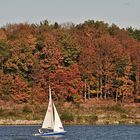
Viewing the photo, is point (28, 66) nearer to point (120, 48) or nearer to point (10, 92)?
point (10, 92)

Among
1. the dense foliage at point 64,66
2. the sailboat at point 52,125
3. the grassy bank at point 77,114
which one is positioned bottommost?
the sailboat at point 52,125

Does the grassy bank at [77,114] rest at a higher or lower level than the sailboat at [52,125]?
higher

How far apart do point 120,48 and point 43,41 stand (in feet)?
58.2

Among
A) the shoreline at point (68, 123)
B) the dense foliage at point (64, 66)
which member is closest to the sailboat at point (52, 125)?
the shoreline at point (68, 123)

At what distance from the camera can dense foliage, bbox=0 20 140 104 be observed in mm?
130375

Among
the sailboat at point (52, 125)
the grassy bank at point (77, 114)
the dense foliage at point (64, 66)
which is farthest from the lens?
the dense foliage at point (64, 66)

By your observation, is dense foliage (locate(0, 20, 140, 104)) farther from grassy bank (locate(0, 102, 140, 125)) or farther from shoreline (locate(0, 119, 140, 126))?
shoreline (locate(0, 119, 140, 126))

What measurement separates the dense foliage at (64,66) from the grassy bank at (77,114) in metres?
7.28

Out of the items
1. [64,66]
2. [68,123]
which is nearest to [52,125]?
[68,123]

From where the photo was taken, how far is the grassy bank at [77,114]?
11000cm

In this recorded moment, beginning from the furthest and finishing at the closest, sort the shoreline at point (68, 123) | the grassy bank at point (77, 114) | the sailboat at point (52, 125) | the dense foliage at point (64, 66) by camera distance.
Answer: the dense foliage at point (64, 66) < the grassy bank at point (77, 114) < the shoreline at point (68, 123) < the sailboat at point (52, 125)

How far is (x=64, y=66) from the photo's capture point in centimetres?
13862

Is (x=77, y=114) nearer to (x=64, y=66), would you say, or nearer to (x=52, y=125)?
(x=64, y=66)

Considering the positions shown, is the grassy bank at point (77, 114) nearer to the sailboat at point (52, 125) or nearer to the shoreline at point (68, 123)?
the shoreline at point (68, 123)
